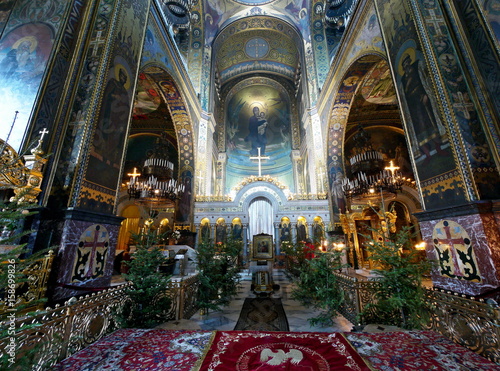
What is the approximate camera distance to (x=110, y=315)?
319 cm

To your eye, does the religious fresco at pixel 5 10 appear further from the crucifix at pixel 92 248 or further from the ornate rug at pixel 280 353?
the ornate rug at pixel 280 353

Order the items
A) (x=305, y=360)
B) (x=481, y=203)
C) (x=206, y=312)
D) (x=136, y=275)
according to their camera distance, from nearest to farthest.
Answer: (x=305, y=360)
(x=481, y=203)
(x=136, y=275)
(x=206, y=312)

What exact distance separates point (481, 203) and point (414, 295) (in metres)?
1.83

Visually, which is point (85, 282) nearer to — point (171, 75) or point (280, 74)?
point (171, 75)

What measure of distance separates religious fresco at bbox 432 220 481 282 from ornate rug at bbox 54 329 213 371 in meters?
4.10

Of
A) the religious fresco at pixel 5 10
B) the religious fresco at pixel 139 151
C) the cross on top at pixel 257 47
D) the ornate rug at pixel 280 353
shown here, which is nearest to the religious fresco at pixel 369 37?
the ornate rug at pixel 280 353

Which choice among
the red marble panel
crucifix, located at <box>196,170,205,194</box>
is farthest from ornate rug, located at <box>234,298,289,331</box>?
crucifix, located at <box>196,170,205,194</box>

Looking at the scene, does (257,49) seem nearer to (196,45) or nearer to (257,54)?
(257,54)

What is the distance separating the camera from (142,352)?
2.47 m

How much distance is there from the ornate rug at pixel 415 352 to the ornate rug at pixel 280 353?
0.66ft

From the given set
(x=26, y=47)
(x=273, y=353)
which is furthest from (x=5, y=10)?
(x=273, y=353)

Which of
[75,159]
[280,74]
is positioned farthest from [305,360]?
[280,74]

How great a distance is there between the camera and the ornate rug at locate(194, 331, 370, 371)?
2.15 m

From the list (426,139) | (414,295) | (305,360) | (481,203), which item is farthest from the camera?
(426,139)
